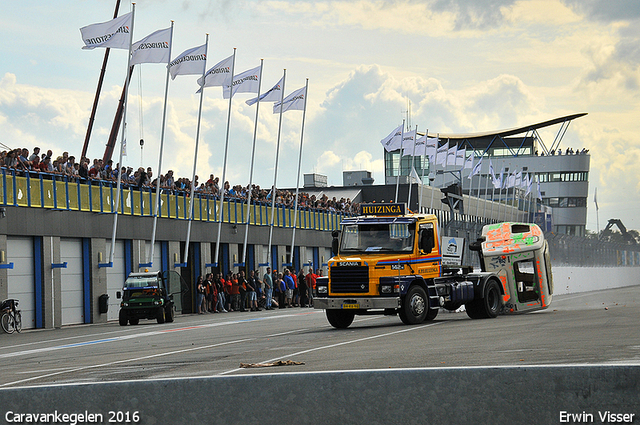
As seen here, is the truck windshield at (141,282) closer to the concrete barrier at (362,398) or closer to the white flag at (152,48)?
the white flag at (152,48)

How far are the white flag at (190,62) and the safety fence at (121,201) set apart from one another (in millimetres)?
5550

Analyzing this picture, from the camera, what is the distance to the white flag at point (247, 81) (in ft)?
138

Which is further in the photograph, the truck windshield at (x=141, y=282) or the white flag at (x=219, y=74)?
the white flag at (x=219, y=74)

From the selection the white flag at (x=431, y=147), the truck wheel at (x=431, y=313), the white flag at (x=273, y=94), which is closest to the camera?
the truck wheel at (x=431, y=313)

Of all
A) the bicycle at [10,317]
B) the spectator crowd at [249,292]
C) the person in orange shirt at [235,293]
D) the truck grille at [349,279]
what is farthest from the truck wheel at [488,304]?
the person in orange shirt at [235,293]

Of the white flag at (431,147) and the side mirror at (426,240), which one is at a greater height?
the white flag at (431,147)

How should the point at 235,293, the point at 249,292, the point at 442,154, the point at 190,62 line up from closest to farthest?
1. the point at 190,62
2. the point at 235,293
3. the point at 249,292
4. the point at 442,154

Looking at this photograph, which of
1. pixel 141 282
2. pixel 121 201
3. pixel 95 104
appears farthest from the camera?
pixel 95 104

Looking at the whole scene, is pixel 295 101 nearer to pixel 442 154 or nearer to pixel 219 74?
pixel 219 74

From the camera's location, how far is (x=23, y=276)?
33.6m

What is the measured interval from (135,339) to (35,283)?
13107 mm

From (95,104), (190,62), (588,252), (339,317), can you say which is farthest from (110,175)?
(588,252)

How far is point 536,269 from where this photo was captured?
2612cm

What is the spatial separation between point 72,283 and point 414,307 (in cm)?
1876
